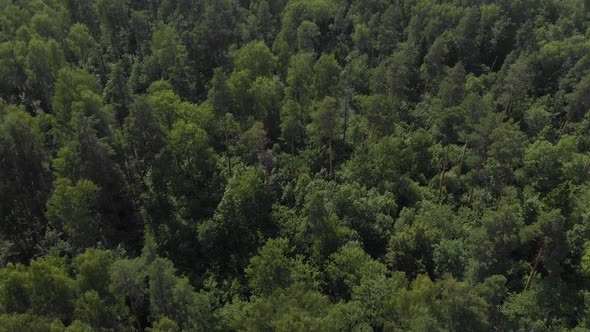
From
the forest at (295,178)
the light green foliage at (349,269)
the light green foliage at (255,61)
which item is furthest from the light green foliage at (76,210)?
the light green foliage at (255,61)

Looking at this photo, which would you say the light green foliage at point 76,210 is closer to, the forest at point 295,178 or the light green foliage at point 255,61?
the forest at point 295,178

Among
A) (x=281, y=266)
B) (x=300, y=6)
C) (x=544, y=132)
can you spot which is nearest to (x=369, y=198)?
(x=281, y=266)

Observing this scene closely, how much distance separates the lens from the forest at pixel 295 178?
133 ft

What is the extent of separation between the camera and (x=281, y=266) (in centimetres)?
4344

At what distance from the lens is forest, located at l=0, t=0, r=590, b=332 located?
40.6 metres

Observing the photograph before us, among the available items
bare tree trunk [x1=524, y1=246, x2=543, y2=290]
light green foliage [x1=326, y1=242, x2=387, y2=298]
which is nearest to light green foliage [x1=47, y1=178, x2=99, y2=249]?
light green foliage [x1=326, y1=242, x2=387, y2=298]

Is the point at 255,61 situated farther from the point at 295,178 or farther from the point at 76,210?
the point at 76,210

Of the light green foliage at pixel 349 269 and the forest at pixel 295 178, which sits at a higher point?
the forest at pixel 295 178

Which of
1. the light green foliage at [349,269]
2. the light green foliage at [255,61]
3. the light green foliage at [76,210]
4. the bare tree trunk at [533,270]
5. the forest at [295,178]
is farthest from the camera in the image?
the light green foliage at [255,61]

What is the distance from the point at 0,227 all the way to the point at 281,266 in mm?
36132

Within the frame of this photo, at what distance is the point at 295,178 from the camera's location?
64062mm

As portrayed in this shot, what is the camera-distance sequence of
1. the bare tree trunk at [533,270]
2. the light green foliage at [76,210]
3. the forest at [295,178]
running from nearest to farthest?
the forest at [295,178], the bare tree trunk at [533,270], the light green foliage at [76,210]

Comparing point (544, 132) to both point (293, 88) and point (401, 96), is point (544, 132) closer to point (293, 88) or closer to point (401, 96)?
point (401, 96)

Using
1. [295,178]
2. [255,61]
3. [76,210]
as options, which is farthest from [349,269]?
[255,61]
